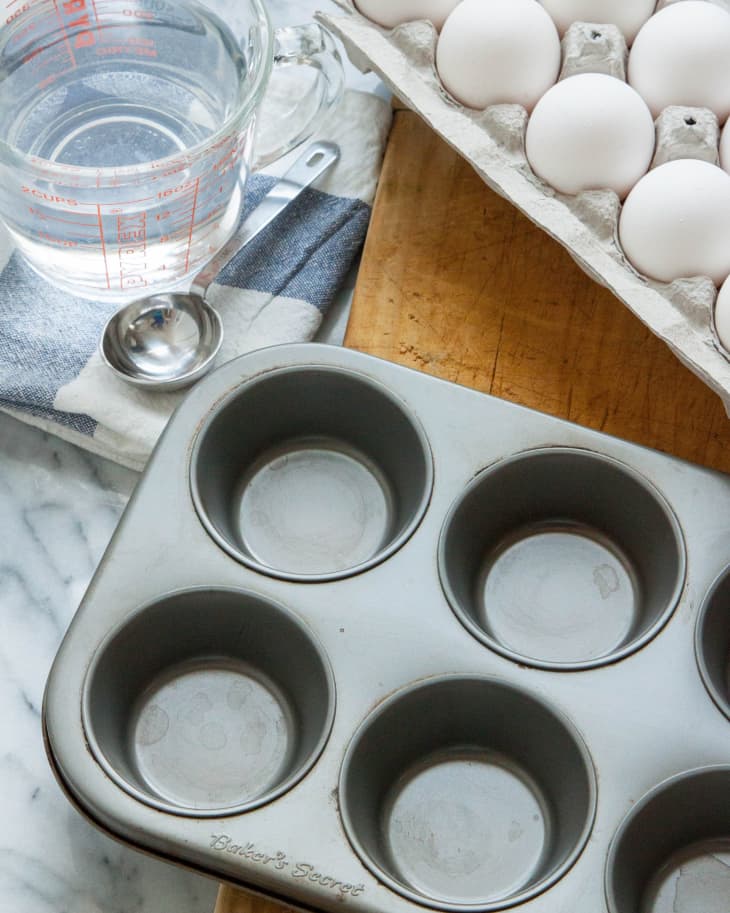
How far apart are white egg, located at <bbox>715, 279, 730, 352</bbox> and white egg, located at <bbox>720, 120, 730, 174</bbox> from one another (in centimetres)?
13

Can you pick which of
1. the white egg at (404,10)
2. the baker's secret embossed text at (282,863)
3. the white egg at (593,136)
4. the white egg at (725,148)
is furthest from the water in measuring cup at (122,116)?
the baker's secret embossed text at (282,863)

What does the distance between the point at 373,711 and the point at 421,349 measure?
1.19 ft

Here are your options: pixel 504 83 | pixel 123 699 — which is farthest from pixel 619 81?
pixel 123 699

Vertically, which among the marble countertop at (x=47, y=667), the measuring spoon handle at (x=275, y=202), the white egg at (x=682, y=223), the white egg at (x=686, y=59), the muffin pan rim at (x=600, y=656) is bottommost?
the marble countertop at (x=47, y=667)

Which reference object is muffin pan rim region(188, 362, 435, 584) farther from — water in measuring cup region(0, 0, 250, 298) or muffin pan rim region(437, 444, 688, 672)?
water in measuring cup region(0, 0, 250, 298)

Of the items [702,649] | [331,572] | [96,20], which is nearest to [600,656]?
[702,649]

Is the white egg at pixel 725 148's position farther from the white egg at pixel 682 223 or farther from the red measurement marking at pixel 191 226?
the red measurement marking at pixel 191 226

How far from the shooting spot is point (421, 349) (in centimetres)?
110

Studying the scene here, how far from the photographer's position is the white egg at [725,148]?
106cm

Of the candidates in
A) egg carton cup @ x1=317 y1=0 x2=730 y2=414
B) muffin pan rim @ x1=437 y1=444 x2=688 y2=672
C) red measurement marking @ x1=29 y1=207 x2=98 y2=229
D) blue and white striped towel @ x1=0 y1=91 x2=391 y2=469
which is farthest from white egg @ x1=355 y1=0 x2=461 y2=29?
muffin pan rim @ x1=437 y1=444 x2=688 y2=672

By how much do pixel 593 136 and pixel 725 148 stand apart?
123mm


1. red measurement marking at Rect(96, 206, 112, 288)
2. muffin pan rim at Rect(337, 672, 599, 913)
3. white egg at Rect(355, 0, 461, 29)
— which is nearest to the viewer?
muffin pan rim at Rect(337, 672, 599, 913)

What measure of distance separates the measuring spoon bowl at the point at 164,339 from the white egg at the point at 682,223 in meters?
0.39

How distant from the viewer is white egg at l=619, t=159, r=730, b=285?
100cm
